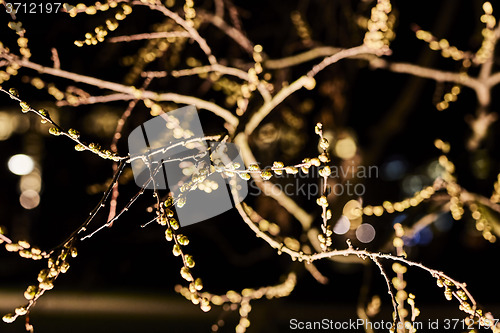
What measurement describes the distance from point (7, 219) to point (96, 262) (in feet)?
6.83

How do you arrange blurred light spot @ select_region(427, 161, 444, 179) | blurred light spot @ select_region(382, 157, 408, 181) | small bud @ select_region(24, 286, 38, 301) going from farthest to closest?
1. blurred light spot @ select_region(382, 157, 408, 181)
2. blurred light spot @ select_region(427, 161, 444, 179)
3. small bud @ select_region(24, 286, 38, 301)

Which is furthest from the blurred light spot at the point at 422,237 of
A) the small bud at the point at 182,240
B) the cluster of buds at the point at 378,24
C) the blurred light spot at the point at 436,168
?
the small bud at the point at 182,240

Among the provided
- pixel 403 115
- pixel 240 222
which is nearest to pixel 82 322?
pixel 240 222

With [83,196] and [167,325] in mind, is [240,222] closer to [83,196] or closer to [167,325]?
A: [167,325]

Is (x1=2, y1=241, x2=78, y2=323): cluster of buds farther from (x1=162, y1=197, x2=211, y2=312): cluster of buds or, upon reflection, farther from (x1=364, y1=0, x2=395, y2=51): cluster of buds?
(x1=364, y1=0, x2=395, y2=51): cluster of buds

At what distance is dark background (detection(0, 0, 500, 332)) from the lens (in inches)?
107

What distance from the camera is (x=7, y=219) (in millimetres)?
5512

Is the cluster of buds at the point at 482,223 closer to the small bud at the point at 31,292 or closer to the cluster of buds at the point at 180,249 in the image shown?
the cluster of buds at the point at 180,249

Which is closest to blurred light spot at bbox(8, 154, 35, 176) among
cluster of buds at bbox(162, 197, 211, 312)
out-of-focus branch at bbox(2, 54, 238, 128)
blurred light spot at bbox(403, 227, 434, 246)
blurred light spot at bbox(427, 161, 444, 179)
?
out-of-focus branch at bbox(2, 54, 238, 128)

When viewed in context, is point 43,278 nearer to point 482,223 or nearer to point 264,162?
point 482,223

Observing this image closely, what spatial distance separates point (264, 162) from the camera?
2.85m

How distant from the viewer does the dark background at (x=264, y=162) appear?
2.71 metres

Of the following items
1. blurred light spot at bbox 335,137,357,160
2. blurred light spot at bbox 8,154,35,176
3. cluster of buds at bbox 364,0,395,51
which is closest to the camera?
cluster of buds at bbox 364,0,395,51

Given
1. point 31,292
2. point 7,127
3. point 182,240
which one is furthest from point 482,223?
point 7,127
